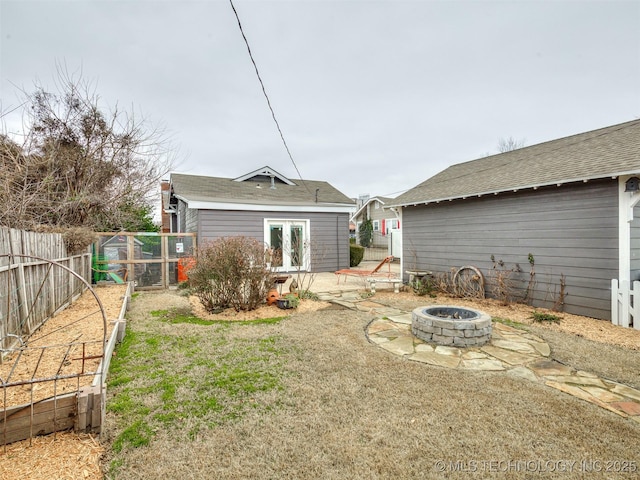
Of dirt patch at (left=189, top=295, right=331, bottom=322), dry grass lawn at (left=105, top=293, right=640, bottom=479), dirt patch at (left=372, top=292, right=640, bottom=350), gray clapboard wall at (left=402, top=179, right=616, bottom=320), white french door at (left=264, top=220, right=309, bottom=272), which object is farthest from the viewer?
white french door at (left=264, top=220, right=309, bottom=272)

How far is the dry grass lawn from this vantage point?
1.90 metres

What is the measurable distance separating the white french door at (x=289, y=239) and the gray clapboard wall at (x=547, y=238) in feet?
15.9

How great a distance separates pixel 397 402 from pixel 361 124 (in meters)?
12.4

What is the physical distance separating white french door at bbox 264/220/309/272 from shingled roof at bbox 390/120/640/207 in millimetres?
3707

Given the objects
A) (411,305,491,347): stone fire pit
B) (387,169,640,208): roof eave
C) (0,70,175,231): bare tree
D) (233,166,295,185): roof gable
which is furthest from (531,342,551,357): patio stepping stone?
(233,166,295,185): roof gable

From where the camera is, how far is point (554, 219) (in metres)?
5.86

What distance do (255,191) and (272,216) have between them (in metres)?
1.75

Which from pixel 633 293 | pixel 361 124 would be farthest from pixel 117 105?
pixel 633 293

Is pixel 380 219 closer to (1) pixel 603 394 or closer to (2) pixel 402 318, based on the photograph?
(2) pixel 402 318

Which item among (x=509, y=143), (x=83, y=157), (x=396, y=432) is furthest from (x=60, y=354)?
(x=509, y=143)

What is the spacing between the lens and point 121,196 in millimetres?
10406

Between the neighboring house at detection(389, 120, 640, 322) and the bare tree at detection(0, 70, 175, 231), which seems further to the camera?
the bare tree at detection(0, 70, 175, 231)

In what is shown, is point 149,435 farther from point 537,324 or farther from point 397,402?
point 537,324

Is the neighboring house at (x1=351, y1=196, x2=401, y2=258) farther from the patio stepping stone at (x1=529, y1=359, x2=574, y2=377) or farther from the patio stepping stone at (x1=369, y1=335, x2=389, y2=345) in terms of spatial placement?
the patio stepping stone at (x1=529, y1=359, x2=574, y2=377)
